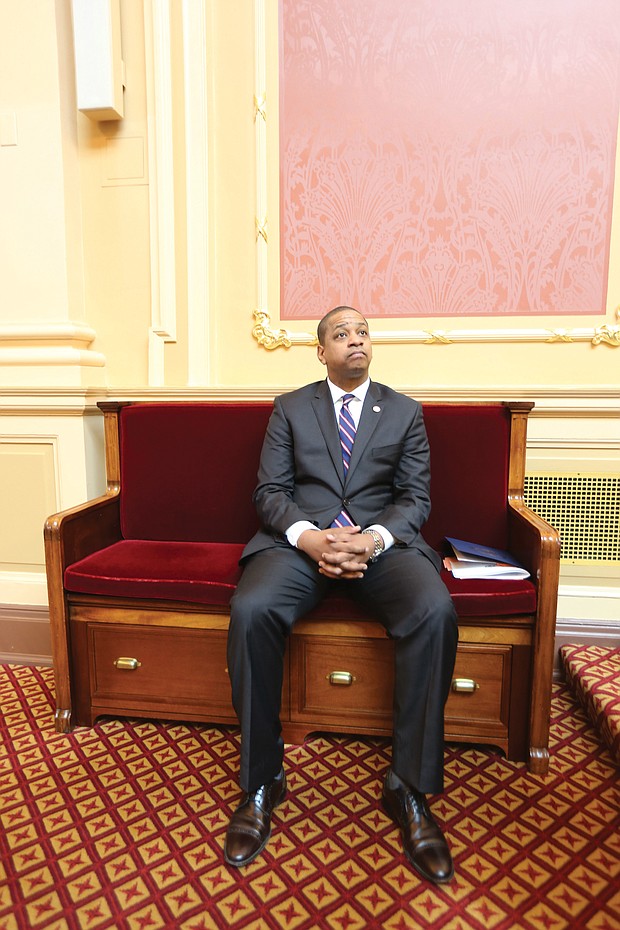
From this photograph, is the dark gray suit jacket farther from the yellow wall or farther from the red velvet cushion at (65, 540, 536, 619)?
the yellow wall

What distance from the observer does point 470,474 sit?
250 centimetres

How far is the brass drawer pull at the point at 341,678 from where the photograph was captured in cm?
214

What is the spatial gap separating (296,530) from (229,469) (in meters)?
0.67

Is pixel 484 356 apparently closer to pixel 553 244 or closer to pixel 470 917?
pixel 553 244

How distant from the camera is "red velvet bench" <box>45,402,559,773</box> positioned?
208 cm

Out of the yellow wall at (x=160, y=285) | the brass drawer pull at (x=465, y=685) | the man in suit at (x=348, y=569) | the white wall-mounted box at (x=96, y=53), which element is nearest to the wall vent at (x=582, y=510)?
the yellow wall at (x=160, y=285)

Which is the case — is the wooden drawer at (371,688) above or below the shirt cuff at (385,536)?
below

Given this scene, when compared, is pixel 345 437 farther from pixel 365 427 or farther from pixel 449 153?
pixel 449 153

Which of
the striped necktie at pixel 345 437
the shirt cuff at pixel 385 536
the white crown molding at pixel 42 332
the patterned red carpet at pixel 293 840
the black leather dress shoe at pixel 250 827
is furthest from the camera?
the white crown molding at pixel 42 332

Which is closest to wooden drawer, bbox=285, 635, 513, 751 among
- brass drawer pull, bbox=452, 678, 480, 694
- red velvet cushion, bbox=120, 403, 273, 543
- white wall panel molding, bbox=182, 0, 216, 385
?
brass drawer pull, bbox=452, 678, 480, 694

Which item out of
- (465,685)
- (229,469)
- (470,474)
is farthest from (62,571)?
(470,474)

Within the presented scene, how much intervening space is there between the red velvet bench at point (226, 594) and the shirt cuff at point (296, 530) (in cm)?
25

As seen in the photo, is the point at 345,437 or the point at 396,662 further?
the point at 345,437

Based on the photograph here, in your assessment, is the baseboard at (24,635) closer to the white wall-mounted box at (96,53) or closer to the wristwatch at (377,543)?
the wristwatch at (377,543)
